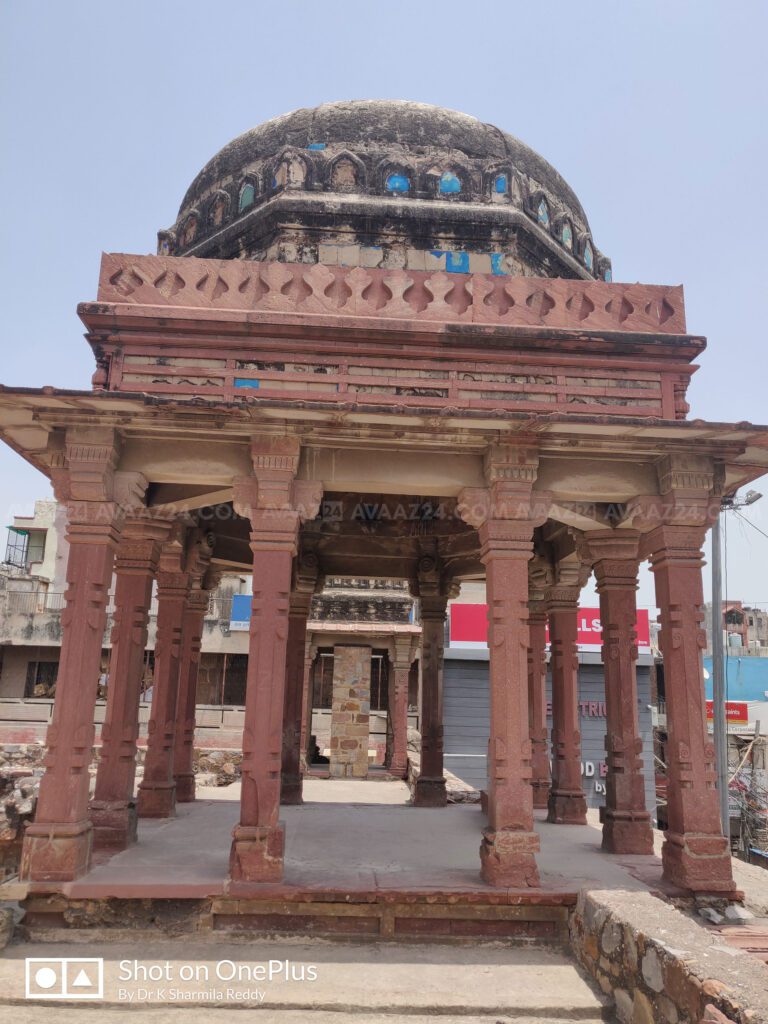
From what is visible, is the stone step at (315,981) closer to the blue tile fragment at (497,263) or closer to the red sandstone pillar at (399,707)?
the blue tile fragment at (497,263)

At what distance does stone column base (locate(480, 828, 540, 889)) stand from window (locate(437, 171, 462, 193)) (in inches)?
325

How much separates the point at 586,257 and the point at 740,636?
45.7 metres

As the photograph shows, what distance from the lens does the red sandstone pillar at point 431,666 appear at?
12406mm

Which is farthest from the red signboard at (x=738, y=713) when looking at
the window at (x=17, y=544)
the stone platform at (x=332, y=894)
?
the window at (x=17, y=544)

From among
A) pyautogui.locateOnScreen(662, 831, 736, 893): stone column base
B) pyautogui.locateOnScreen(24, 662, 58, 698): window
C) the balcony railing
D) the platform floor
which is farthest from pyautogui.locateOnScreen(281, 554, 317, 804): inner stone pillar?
pyautogui.locateOnScreen(24, 662, 58, 698): window

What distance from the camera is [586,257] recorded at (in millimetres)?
11797

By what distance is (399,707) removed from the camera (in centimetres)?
1930

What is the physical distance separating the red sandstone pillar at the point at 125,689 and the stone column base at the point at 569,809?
5.52 m

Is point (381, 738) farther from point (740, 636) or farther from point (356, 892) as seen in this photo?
point (740, 636)

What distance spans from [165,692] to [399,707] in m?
10.1

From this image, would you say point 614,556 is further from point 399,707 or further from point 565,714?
point 399,707

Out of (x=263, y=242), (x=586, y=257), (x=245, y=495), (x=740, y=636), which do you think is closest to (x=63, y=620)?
(x=245, y=495)

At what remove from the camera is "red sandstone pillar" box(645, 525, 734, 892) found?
659 cm

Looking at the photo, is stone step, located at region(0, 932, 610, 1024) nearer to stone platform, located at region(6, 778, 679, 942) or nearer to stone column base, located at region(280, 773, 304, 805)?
stone platform, located at region(6, 778, 679, 942)
